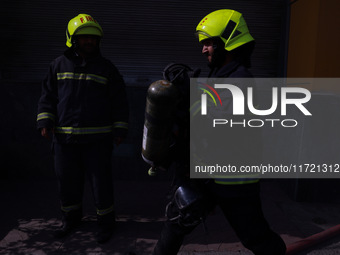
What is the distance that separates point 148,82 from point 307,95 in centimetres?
247

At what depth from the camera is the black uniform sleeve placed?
12.4ft

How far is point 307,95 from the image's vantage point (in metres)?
4.73

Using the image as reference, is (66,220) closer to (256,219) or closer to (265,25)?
(256,219)

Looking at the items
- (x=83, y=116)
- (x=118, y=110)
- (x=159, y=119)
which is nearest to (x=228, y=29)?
(x=159, y=119)

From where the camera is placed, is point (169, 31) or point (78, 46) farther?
point (169, 31)

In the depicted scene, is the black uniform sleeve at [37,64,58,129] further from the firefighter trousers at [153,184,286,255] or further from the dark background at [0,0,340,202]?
the firefighter trousers at [153,184,286,255]

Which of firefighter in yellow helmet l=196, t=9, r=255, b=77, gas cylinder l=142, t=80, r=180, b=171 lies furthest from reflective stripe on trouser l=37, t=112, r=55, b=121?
firefighter in yellow helmet l=196, t=9, r=255, b=77

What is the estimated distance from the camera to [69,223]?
4.06 m

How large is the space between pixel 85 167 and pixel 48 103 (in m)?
0.85

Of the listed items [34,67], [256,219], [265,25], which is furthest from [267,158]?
[34,67]

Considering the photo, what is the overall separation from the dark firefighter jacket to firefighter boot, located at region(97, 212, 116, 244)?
94 cm

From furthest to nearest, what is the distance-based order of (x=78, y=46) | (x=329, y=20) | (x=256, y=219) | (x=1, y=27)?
(x=1, y=27), (x=329, y=20), (x=78, y=46), (x=256, y=219)

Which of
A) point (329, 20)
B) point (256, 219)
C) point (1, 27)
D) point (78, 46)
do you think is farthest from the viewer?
point (1, 27)

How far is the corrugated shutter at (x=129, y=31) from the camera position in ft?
17.9
